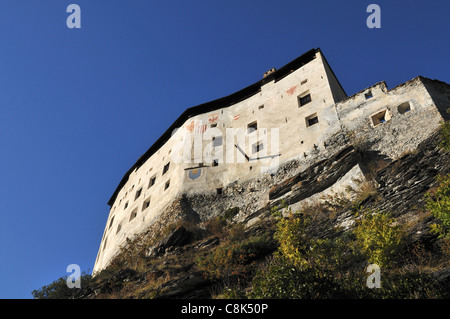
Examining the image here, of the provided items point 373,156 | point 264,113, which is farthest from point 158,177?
point 373,156

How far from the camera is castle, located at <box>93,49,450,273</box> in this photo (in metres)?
17.7

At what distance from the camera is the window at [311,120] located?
71.3 feet

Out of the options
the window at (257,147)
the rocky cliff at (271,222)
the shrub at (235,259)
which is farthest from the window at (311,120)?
the shrub at (235,259)

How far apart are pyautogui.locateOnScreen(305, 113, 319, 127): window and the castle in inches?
2.8

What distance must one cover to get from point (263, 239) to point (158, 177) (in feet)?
54.5

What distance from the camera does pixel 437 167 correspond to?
12.8 metres

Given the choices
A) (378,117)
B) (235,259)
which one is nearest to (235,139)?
(378,117)

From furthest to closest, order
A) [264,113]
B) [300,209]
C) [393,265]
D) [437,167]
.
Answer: [264,113] < [300,209] < [437,167] < [393,265]

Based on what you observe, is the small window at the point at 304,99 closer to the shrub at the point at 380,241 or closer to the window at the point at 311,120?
the window at the point at 311,120

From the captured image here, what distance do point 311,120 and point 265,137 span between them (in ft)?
10.7

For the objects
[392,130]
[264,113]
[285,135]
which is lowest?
[392,130]

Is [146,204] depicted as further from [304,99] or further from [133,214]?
[304,99]

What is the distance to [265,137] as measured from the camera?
912 inches
